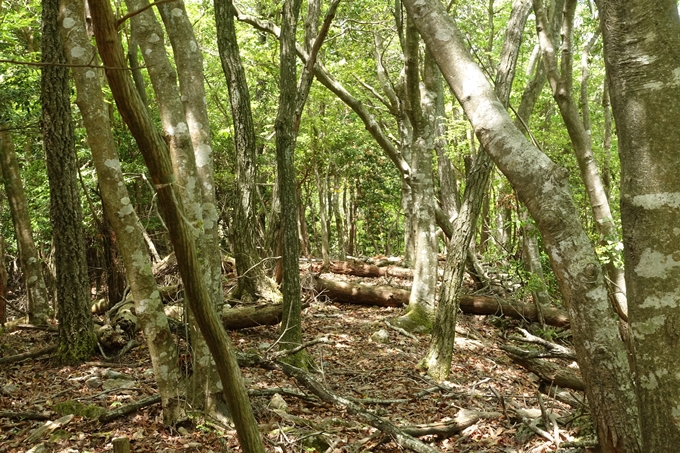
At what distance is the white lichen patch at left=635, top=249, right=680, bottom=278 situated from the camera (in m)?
2.48

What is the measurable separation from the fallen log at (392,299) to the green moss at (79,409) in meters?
6.34

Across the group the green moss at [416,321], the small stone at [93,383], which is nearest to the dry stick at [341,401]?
the small stone at [93,383]

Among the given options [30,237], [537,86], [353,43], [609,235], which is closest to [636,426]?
[609,235]

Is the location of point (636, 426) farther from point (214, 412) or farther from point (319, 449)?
point (214, 412)

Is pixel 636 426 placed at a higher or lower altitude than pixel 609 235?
lower

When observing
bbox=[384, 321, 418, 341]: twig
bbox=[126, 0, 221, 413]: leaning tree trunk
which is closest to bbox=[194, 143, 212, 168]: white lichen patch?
bbox=[126, 0, 221, 413]: leaning tree trunk

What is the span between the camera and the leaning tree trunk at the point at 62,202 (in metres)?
6.84

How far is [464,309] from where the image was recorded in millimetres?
11562

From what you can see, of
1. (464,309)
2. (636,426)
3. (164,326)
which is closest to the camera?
(636,426)

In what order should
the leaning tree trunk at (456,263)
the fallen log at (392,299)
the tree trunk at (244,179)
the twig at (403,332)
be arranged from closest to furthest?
the leaning tree trunk at (456,263) < the twig at (403,332) < the tree trunk at (244,179) < the fallen log at (392,299)

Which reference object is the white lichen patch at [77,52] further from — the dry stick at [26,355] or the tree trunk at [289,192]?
the dry stick at [26,355]

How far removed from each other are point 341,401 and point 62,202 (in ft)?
14.0

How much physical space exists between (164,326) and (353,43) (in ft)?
38.2

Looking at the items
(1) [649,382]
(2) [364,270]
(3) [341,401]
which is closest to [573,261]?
(1) [649,382]
